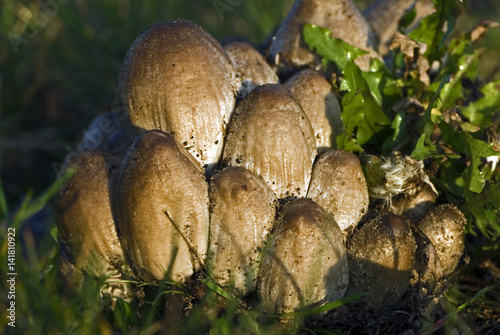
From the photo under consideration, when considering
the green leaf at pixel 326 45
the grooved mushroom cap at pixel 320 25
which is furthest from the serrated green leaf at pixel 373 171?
the grooved mushroom cap at pixel 320 25

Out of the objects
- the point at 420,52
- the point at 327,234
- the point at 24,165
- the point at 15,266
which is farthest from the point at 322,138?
the point at 24,165

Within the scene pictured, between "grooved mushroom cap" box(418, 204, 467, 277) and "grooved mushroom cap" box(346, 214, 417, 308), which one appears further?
"grooved mushroom cap" box(418, 204, 467, 277)

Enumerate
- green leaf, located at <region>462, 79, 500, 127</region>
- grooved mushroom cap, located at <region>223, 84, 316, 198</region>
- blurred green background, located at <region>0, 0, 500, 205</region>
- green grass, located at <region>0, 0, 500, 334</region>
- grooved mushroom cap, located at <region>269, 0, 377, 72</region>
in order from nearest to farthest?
green grass, located at <region>0, 0, 500, 334</region>, grooved mushroom cap, located at <region>223, 84, 316, 198</region>, green leaf, located at <region>462, 79, 500, 127</region>, grooved mushroom cap, located at <region>269, 0, 377, 72</region>, blurred green background, located at <region>0, 0, 500, 205</region>

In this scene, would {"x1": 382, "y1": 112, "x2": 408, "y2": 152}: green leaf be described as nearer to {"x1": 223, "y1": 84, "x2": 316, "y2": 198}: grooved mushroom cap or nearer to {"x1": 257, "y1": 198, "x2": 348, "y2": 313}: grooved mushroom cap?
{"x1": 223, "y1": 84, "x2": 316, "y2": 198}: grooved mushroom cap

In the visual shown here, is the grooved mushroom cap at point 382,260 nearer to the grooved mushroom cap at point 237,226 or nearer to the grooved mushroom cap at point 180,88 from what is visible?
the grooved mushroom cap at point 237,226

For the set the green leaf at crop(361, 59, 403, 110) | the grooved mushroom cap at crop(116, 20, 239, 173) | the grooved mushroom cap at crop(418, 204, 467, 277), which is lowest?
the grooved mushroom cap at crop(418, 204, 467, 277)

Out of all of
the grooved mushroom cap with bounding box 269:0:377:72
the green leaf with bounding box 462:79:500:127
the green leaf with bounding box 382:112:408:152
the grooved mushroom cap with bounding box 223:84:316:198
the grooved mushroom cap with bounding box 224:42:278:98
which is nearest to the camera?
the grooved mushroom cap with bounding box 223:84:316:198

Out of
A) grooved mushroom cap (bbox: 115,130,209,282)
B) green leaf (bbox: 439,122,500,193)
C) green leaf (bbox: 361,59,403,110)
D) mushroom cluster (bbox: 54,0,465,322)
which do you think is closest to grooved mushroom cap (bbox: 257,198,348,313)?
mushroom cluster (bbox: 54,0,465,322)
